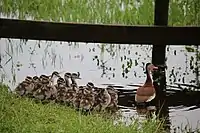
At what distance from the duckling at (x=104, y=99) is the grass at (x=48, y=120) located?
4 centimetres

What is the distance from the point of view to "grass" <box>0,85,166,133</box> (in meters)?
1.56

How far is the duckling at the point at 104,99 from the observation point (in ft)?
5.17

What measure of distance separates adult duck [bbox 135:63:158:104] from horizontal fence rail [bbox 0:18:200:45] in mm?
92

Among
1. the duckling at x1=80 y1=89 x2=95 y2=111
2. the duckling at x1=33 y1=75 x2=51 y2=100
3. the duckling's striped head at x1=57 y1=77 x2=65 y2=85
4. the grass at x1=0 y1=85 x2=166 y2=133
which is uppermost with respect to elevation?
the duckling's striped head at x1=57 y1=77 x2=65 y2=85

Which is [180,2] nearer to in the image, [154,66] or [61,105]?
[154,66]

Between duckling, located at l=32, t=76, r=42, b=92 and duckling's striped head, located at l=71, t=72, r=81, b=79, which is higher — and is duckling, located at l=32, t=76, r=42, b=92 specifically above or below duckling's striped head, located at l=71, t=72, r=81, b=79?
below

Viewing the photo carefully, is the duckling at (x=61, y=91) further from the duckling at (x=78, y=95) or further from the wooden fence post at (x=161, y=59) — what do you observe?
the wooden fence post at (x=161, y=59)

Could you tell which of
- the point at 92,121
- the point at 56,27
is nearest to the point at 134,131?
the point at 92,121

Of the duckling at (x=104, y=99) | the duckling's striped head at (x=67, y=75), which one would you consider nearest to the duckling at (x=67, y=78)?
the duckling's striped head at (x=67, y=75)

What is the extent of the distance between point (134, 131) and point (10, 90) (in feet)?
1.51

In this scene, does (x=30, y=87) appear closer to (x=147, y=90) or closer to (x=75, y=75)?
(x=75, y=75)

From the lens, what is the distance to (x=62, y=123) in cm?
158

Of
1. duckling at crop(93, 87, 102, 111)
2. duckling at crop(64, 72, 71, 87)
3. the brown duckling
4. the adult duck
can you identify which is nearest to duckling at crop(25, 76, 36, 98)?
the brown duckling

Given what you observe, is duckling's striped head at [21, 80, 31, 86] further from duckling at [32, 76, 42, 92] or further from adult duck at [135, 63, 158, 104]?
adult duck at [135, 63, 158, 104]
